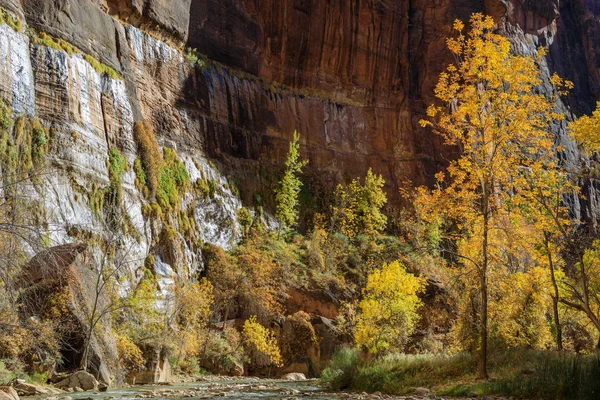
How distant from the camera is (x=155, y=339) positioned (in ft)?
94.3

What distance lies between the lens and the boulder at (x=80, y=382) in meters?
21.2

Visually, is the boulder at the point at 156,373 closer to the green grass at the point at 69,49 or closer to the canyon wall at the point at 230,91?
the canyon wall at the point at 230,91

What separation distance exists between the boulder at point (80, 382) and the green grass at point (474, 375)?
896 cm

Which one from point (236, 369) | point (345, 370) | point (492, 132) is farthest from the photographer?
point (236, 369)

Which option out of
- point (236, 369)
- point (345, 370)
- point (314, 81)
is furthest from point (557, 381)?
point (314, 81)

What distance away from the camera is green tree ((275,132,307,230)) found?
174ft

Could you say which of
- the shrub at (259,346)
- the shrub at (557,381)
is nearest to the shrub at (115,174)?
the shrub at (259,346)

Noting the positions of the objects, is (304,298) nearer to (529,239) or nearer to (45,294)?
(45,294)

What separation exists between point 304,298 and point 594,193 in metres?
50.7

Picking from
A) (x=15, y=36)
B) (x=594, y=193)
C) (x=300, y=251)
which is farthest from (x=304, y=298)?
(x=594, y=193)

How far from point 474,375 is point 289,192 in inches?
1456

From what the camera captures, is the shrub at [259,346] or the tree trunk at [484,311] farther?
the shrub at [259,346]

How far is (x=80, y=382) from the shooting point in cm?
2159

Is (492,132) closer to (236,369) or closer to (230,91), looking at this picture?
(236,369)
